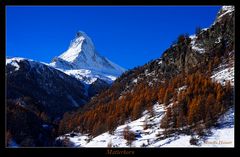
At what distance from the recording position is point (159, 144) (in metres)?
6.54

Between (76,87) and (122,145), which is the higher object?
(76,87)

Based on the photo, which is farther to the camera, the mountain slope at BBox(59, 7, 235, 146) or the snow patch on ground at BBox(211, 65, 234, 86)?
the mountain slope at BBox(59, 7, 235, 146)

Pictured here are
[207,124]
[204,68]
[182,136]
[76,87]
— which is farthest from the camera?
[76,87]

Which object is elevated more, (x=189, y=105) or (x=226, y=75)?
(x=226, y=75)

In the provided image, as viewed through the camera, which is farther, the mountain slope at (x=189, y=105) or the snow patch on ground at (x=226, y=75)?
→ the mountain slope at (x=189, y=105)

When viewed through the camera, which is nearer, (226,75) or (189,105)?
(226,75)

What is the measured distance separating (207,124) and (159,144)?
4.67 feet
